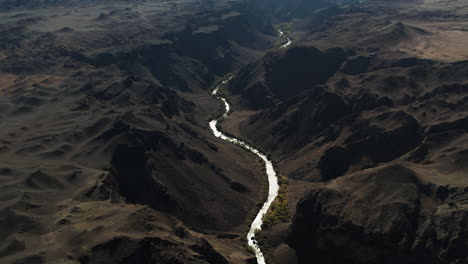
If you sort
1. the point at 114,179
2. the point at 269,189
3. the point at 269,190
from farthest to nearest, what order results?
1. the point at 269,189
2. the point at 269,190
3. the point at 114,179

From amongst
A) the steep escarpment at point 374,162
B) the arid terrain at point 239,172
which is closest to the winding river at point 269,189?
the arid terrain at point 239,172

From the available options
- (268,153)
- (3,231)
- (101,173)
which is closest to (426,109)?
(268,153)

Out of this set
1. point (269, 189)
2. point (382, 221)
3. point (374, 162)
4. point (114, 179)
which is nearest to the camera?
point (382, 221)

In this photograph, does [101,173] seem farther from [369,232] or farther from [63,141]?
[369,232]

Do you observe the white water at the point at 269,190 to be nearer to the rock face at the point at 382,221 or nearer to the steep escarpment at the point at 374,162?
the steep escarpment at the point at 374,162

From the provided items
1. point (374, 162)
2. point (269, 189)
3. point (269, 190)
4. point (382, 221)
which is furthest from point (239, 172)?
point (382, 221)

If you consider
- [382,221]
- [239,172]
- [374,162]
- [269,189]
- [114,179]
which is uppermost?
[382,221]

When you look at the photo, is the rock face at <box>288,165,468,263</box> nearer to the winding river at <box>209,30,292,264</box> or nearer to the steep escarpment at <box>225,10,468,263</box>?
the steep escarpment at <box>225,10,468,263</box>

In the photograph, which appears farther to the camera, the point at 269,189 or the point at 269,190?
the point at 269,189

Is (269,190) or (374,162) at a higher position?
(374,162)

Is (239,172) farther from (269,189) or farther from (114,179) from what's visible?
(114,179)
